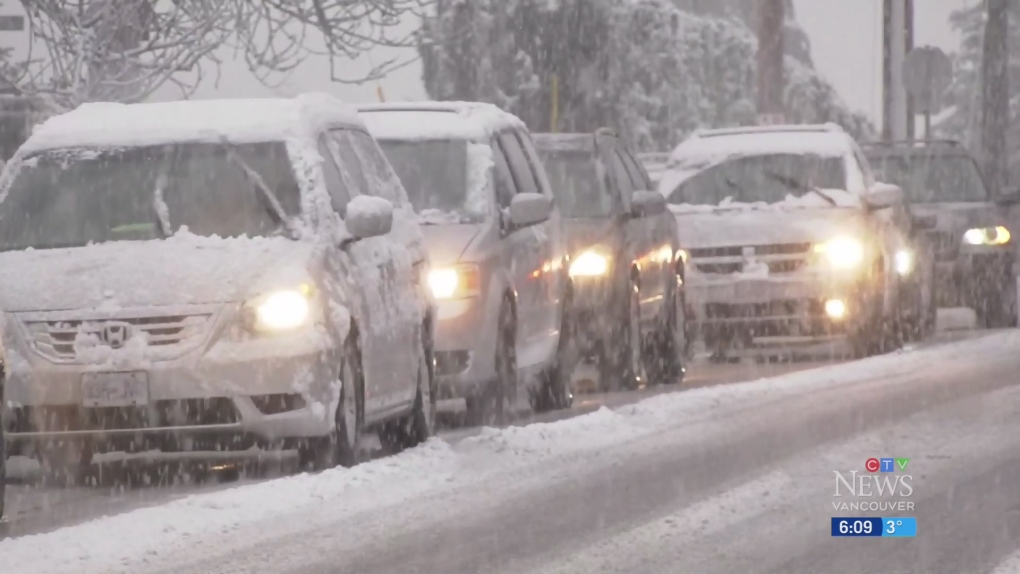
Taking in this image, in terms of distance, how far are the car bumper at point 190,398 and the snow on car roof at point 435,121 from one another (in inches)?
163

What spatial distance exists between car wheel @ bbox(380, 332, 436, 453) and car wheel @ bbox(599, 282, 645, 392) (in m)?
4.45

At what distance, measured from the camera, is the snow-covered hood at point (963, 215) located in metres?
22.8

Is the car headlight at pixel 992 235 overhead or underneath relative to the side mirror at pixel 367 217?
underneath

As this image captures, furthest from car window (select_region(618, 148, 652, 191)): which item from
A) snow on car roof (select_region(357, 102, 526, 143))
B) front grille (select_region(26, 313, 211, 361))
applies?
front grille (select_region(26, 313, 211, 361))

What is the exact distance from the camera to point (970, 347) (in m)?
19.3

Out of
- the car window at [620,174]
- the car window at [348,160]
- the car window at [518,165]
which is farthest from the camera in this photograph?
the car window at [620,174]

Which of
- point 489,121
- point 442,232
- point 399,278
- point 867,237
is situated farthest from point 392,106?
point 867,237

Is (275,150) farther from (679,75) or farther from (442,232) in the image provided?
(679,75)

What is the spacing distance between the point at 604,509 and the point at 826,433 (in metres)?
3.12

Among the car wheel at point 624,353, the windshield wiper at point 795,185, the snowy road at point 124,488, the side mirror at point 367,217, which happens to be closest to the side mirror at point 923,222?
the windshield wiper at point 795,185

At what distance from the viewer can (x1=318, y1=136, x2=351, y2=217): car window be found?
1203cm

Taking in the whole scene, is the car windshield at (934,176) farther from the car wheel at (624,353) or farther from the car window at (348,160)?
the car window at (348,160)

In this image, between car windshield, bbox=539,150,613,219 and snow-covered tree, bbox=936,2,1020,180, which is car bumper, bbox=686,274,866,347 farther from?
snow-covered tree, bbox=936,2,1020,180

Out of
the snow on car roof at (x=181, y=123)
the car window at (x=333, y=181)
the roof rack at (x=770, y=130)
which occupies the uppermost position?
the snow on car roof at (x=181, y=123)
